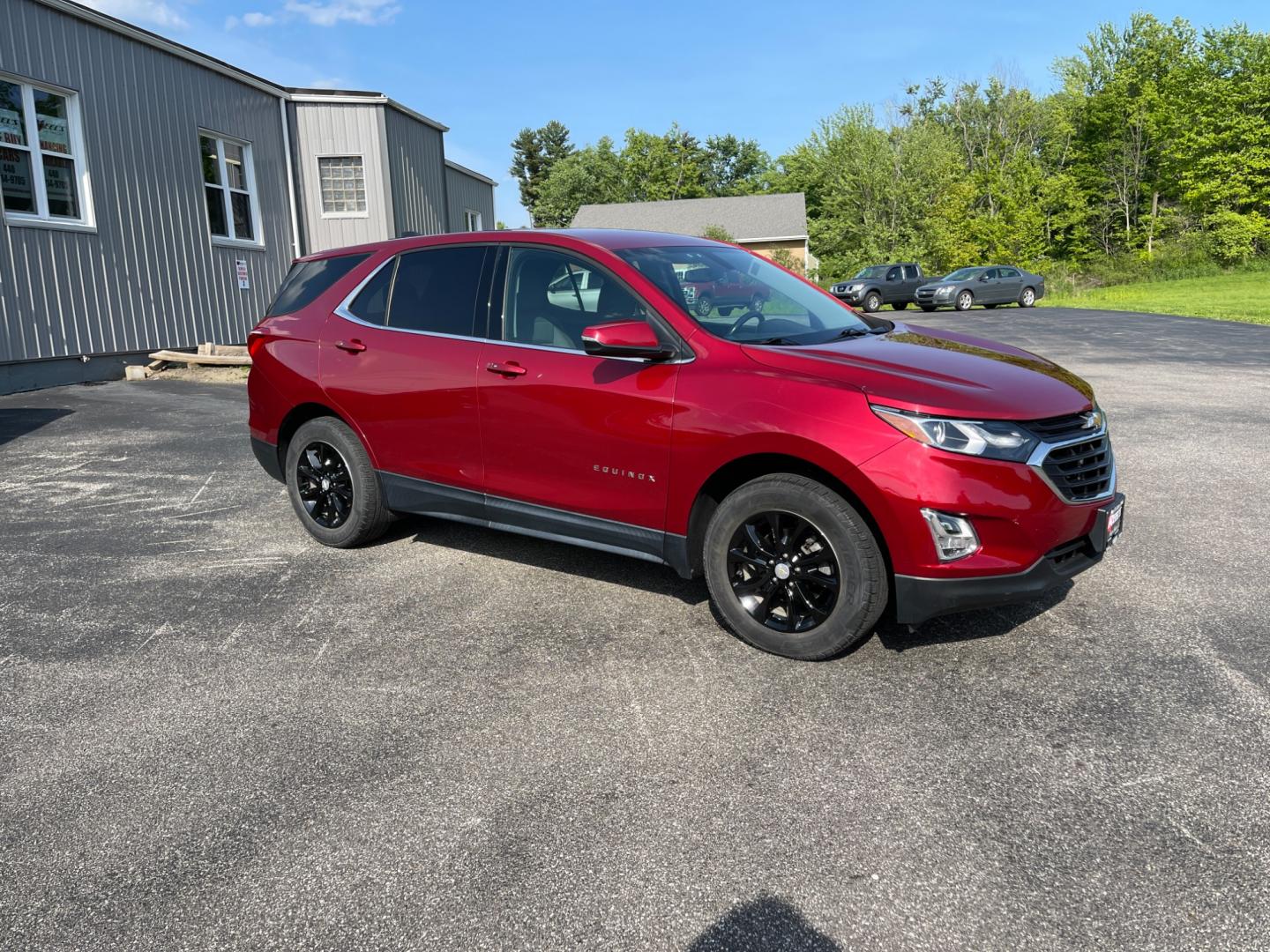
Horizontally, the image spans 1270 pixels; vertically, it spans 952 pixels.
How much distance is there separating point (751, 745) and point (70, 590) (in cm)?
386

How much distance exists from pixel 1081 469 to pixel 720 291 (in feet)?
5.97

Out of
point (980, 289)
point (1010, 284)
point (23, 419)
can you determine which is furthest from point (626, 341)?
point (1010, 284)

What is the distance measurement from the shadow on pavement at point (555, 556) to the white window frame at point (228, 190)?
1196 cm

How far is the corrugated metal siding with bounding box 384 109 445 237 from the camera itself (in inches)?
786

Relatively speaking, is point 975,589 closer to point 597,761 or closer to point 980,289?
point 597,761

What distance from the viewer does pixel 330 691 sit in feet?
12.2

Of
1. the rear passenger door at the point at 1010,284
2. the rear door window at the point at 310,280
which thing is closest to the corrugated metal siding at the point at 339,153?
the rear door window at the point at 310,280

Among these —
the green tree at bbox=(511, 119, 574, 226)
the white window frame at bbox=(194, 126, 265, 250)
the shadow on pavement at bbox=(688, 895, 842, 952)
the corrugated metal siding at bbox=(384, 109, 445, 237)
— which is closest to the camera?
the shadow on pavement at bbox=(688, 895, 842, 952)

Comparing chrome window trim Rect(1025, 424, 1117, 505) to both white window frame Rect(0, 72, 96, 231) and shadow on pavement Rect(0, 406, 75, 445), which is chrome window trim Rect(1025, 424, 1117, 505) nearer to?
shadow on pavement Rect(0, 406, 75, 445)

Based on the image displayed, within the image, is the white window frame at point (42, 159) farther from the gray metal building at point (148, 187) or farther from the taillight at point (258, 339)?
the taillight at point (258, 339)

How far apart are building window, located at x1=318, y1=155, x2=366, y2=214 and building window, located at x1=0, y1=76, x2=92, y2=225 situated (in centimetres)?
630

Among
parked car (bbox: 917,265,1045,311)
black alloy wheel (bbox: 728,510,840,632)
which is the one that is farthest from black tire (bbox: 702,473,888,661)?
parked car (bbox: 917,265,1045,311)

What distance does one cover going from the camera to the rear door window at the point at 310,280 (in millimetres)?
5555

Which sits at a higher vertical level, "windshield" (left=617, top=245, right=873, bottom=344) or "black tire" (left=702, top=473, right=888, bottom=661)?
"windshield" (left=617, top=245, right=873, bottom=344)
